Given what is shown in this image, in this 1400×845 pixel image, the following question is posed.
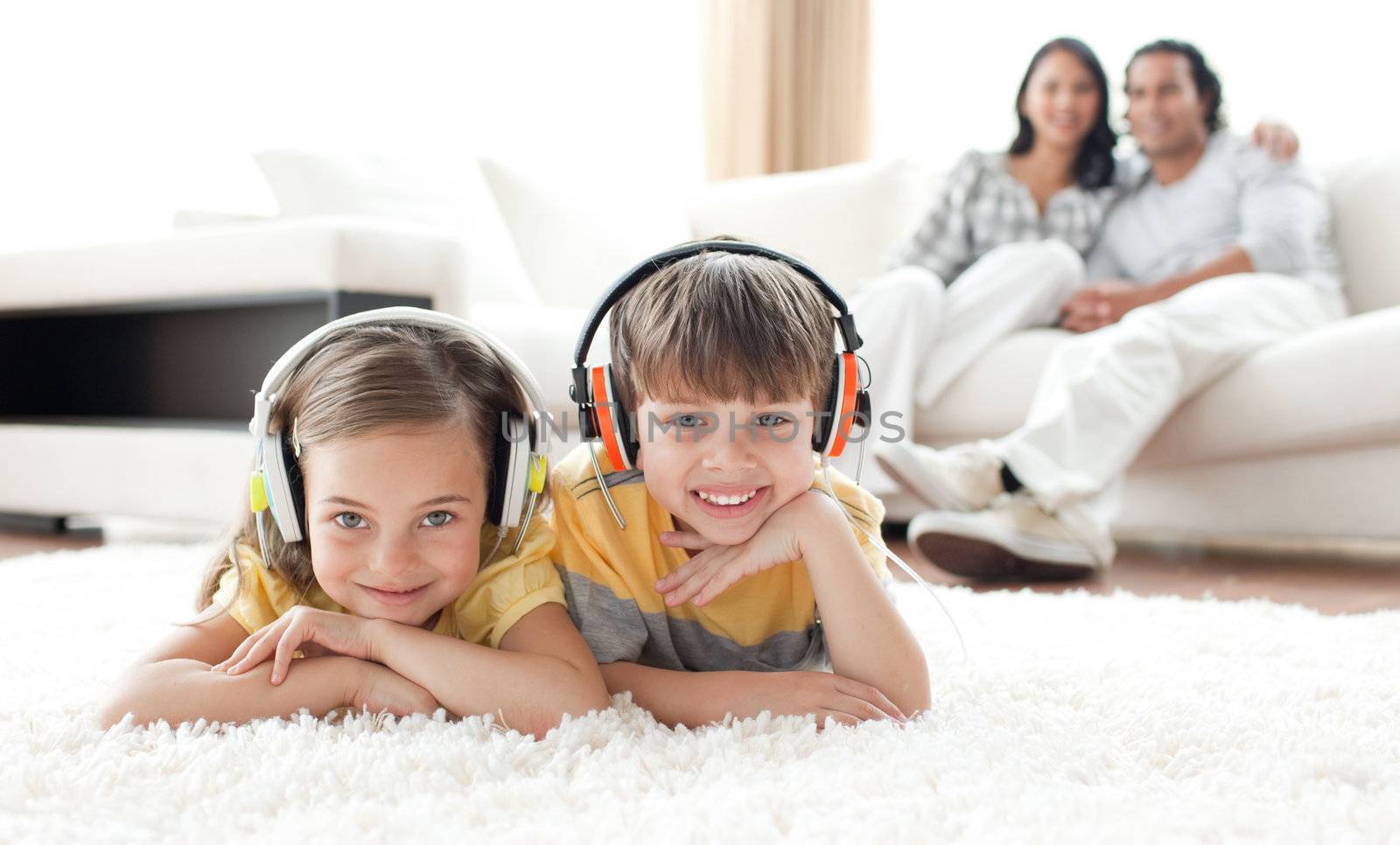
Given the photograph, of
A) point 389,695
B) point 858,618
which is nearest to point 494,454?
point 389,695

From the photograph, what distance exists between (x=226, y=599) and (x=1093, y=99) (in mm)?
2242

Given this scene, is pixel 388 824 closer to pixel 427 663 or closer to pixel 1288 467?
pixel 427 663

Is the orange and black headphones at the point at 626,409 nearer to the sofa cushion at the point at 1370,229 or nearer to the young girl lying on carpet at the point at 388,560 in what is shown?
the young girl lying on carpet at the point at 388,560

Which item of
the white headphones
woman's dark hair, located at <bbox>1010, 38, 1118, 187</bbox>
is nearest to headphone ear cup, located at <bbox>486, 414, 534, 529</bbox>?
the white headphones

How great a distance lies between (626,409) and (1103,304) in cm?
161

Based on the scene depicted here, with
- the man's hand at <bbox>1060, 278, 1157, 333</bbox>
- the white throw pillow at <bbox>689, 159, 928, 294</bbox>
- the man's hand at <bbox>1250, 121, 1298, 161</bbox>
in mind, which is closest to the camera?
the man's hand at <bbox>1060, 278, 1157, 333</bbox>

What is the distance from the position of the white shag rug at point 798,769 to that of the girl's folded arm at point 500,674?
0.9 inches

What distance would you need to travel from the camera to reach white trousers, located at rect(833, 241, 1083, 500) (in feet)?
7.43

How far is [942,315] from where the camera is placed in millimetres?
2348

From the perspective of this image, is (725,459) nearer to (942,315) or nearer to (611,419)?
(611,419)

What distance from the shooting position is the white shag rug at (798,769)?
637mm

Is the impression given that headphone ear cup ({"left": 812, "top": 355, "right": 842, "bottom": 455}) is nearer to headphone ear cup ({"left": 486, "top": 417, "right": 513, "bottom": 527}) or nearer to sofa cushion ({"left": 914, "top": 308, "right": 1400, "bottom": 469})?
headphone ear cup ({"left": 486, "top": 417, "right": 513, "bottom": 527})

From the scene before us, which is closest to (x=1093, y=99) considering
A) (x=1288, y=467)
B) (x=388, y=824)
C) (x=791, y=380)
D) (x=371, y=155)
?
(x=1288, y=467)

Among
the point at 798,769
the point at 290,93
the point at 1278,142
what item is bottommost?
the point at 798,769
